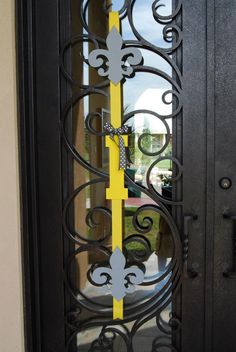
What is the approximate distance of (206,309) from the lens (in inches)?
53.5

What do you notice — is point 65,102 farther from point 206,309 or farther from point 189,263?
point 206,309

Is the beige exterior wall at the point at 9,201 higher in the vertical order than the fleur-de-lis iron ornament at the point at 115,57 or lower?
lower

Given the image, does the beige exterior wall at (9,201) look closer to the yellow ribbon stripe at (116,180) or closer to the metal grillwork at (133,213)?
the metal grillwork at (133,213)

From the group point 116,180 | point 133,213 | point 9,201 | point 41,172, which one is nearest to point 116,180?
point 116,180

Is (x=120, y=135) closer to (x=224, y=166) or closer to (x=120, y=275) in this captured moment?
(x=224, y=166)

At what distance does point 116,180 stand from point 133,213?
15cm

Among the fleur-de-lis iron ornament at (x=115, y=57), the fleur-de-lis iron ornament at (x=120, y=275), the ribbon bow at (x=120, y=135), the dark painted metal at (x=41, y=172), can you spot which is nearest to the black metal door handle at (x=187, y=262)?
the fleur-de-lis iron ornament at (x=120, y=275)

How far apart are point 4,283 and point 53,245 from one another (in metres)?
0.24

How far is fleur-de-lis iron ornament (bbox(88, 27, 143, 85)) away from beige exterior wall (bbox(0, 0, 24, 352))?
32 centimetres

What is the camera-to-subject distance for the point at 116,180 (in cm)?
136

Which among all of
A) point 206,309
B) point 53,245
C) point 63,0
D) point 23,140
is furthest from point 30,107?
point 206,309

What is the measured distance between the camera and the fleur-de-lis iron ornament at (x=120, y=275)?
136cm

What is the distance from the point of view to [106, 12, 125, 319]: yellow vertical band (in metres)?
1.34

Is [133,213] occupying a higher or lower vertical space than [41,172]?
lower
